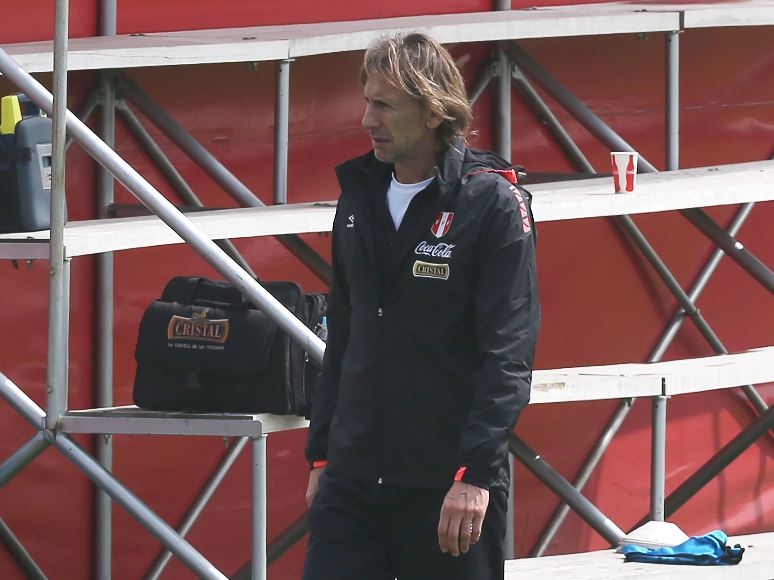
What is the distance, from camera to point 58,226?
500cm

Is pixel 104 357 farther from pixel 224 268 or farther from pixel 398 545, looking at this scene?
pixel 398 545

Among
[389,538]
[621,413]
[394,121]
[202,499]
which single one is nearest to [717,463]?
[621,413]

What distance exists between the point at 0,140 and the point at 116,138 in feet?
4.80

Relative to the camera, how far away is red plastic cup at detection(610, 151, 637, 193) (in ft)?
21.3

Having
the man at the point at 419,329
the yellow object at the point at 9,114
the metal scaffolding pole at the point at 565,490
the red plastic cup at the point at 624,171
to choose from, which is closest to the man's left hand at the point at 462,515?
the man at the point at 419,329

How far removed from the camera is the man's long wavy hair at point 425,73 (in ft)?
13.3

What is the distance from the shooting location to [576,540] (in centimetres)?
812

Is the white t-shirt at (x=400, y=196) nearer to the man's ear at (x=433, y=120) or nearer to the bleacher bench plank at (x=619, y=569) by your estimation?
the man's ear at (x=433, y=120)

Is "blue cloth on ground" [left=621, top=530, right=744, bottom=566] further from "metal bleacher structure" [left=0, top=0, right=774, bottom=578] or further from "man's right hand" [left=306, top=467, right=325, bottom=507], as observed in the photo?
"man's right hand" [left=306, top=467, right=325, bottom=507]

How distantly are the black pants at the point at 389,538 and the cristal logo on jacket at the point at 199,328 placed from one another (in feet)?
3.92

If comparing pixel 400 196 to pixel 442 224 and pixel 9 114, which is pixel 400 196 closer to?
pixel 442 224

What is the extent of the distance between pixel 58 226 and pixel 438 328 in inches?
55.0

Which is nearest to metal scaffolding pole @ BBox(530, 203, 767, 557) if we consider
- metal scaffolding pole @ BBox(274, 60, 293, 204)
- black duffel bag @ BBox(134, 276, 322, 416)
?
metal scaffolding pole @ BBox(274, 60, 293, 204)

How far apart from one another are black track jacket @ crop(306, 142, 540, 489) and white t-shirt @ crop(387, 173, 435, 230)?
0.03 meters
